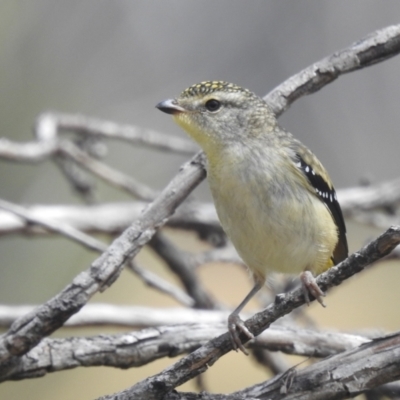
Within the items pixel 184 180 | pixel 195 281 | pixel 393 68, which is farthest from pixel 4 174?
pixel 393 68

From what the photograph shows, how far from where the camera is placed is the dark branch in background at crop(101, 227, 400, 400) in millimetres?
2551

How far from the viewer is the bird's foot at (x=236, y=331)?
2.98 m

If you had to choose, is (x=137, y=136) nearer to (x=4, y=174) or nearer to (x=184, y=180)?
(x=184, y=180)

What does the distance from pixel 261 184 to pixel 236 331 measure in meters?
0.89

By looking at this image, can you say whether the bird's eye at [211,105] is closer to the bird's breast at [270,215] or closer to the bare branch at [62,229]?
the bird's breast at [270,215]

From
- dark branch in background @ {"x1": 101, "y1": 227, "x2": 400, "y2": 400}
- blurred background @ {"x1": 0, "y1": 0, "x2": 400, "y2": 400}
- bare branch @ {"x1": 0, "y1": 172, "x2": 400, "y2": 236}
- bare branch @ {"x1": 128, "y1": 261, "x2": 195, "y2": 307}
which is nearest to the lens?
dark branch in background @ {"x1": 101, "y1": 227, "x2": 400, "y2": 400}

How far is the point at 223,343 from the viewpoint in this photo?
2920 millimetres

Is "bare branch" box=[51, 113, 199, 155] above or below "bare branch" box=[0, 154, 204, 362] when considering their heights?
above

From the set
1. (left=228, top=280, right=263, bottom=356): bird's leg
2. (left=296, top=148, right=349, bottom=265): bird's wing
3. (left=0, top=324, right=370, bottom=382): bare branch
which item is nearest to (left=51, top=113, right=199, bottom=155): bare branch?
(left=296, top=148, right=349, bottom=265): bird's wing

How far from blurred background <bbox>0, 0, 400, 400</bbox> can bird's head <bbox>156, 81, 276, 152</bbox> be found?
4.10 metres

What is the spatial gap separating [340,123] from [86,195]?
687cm

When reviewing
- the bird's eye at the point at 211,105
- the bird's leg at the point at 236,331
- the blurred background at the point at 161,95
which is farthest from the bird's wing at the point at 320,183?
the blurred background at the point at 161,95

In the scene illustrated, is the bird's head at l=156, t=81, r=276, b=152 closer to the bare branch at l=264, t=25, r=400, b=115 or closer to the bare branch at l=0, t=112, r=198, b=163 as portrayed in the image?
the bare branch at l=264, t=25, r=400, b=115

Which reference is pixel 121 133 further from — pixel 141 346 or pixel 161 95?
pixel 161 95
